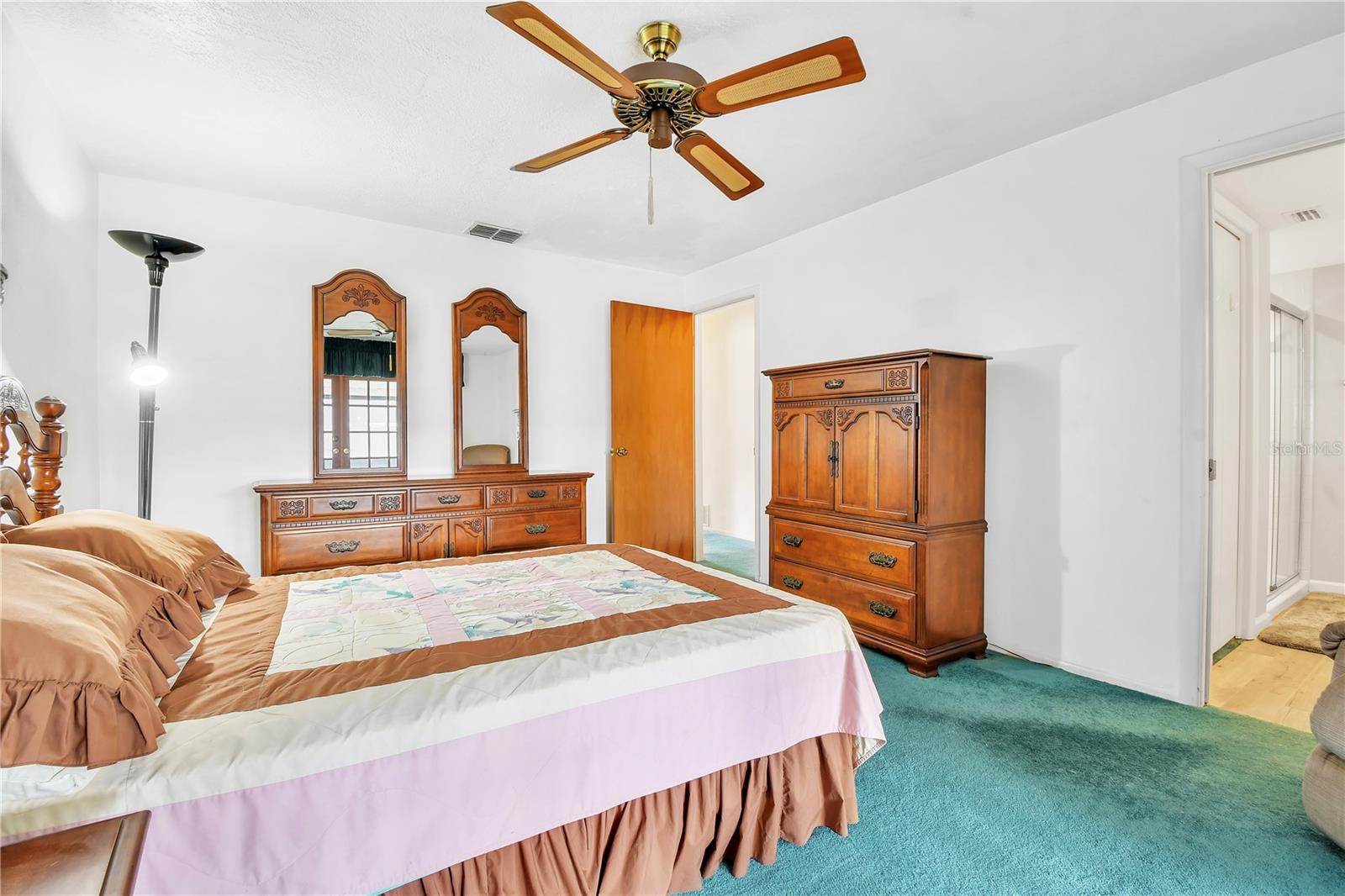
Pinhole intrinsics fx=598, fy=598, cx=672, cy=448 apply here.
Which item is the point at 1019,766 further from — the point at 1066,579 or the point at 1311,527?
the point at 1311,527

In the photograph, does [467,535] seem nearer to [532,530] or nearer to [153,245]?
[532,530]

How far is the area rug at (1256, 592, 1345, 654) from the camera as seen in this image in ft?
11.0

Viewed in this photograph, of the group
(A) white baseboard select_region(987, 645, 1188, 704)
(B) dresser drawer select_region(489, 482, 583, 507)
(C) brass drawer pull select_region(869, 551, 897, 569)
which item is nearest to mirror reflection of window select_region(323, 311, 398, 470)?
(B) dresser drawer select_region(489, 482, 583, 507)

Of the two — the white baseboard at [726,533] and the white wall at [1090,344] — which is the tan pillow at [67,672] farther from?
the white baseboard at [726,533]

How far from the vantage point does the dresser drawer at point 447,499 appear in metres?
3.78

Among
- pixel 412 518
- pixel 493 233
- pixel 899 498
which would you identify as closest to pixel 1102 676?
pixel 899 498

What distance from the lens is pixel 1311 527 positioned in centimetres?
433

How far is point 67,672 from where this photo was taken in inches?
37.0

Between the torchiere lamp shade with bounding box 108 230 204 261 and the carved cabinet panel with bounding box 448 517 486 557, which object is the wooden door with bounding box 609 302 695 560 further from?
the torchiere lamp shade with bounding box 108 230 204 261

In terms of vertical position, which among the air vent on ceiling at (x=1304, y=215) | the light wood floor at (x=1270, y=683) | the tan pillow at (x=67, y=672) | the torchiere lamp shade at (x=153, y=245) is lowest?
the light wood floor at (x=1270, y=683)

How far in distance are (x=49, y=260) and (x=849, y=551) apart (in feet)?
12.9

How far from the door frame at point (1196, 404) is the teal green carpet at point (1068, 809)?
31cm

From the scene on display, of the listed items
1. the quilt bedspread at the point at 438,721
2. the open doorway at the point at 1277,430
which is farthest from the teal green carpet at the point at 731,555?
the quilt bedspread at the point at 438,721

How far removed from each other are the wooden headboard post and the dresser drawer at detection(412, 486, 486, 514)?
1.88m
